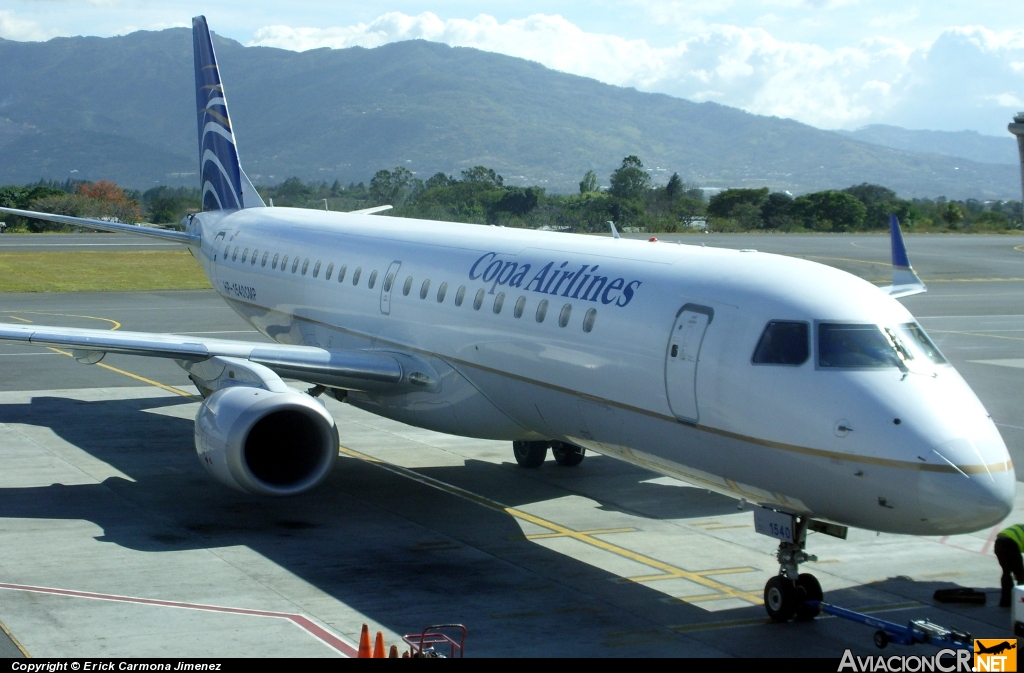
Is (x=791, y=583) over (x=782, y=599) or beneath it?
over

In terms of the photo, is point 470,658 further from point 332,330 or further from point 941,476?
point 332,330

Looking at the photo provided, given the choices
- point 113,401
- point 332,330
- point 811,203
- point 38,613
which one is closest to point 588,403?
point 38,613

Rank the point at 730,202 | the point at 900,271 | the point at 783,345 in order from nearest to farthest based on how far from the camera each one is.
→ 1. the point at 783,345
2. the point at 900,271
3. the point at 730,202

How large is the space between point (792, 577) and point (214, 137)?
2049 centimetres

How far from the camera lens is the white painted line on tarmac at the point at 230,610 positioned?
11.1 metres

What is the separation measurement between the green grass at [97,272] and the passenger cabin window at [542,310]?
41050 mm

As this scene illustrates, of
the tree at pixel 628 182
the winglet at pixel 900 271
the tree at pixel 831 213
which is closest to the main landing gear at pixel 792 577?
the winglet at pixel 900 271

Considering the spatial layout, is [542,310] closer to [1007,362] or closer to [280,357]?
[280,357]

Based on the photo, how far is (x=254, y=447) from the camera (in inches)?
627

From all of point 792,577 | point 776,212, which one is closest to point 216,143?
point 792,577

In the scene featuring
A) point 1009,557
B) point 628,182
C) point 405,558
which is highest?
point 628,182

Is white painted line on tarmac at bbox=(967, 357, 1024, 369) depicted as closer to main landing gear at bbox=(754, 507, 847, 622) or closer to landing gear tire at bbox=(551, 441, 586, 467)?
landing gear tire at bbox=(551, 441, 586, 467)

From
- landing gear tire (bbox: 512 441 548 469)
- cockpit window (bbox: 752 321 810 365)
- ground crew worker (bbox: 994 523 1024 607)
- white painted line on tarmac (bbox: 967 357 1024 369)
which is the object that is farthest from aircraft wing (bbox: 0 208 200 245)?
white painted line on tarmac (bbox: 967 357 1024 369)

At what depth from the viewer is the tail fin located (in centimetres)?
2788
